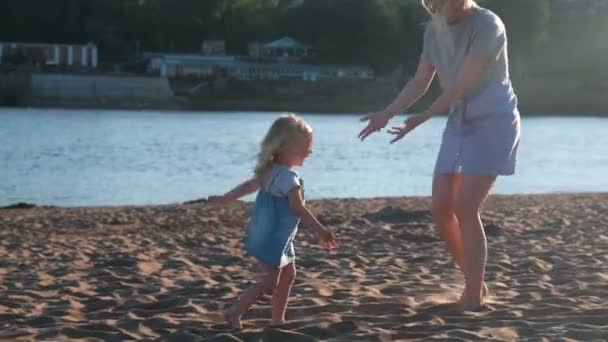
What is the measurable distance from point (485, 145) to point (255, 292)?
3.60 feet

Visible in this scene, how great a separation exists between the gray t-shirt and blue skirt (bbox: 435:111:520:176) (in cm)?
4

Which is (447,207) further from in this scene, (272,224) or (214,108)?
(214,108)

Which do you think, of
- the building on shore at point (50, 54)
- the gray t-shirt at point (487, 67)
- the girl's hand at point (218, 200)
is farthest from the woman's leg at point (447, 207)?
the building on shore at point (50, 54)

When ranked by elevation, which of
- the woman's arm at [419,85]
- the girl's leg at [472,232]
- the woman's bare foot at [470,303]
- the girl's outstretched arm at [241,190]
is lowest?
the woman's bare foot at [470,303]

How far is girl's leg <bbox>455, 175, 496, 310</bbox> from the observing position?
5.32m

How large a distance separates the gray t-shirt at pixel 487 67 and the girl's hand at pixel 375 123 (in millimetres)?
309

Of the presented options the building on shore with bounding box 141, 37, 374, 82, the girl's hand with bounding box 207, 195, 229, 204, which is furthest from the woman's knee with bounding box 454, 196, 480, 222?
the building on shore with bounding box 141, 37, 374, 82

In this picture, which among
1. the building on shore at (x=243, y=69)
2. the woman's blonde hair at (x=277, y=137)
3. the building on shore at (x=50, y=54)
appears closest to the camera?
the woman's blonde hair at (x=277, y=137)

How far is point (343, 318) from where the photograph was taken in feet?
17.7

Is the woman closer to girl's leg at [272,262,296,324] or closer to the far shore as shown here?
girl's leg at [272,262,296,324]

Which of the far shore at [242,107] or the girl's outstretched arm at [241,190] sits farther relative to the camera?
the far shore at [242,107]

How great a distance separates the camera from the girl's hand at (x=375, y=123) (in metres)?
5.14

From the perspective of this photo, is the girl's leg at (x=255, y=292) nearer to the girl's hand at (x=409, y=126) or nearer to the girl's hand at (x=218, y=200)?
the girl's hand at (x=218, y=200)

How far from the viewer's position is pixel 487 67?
5.25m
